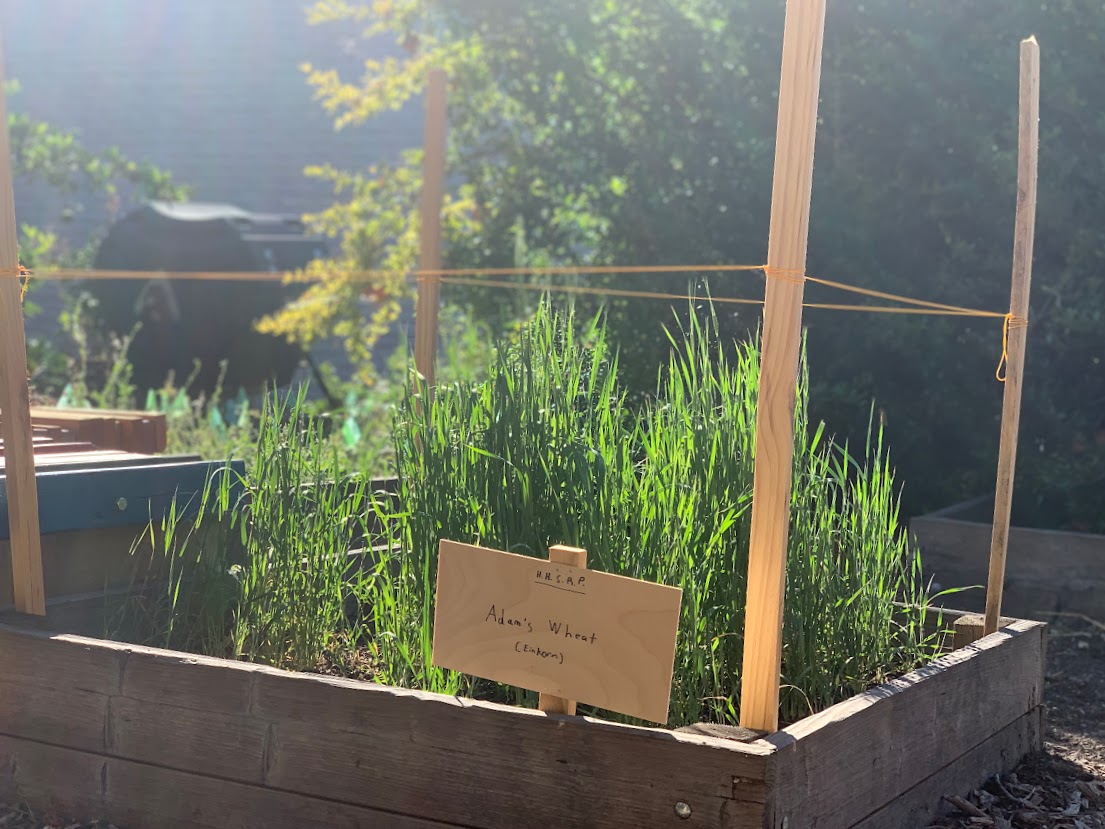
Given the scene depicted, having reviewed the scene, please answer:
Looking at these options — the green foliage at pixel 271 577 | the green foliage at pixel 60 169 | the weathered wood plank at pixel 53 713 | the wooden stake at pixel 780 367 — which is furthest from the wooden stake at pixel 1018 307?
the green foliage at pixel 60 169

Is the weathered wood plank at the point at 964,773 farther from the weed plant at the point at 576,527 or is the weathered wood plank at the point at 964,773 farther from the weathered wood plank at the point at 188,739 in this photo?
the weathered wood plank at the point at 188,739

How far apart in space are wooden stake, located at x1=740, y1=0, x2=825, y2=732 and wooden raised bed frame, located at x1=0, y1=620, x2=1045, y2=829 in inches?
4.6

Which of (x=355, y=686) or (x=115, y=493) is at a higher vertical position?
(x=115, y=493)

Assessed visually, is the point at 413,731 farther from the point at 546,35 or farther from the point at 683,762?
the point at 546,35

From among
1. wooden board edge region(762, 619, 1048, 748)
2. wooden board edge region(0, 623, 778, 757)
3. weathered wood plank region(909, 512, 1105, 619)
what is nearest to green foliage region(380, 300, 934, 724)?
wooden board edge region(762, 619, 1048, 748)

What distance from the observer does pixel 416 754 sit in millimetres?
2199

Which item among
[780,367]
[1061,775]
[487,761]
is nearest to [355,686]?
[487,761]

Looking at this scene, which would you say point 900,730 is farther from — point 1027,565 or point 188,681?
point 1027,565

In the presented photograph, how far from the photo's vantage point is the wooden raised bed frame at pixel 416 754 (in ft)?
6.63

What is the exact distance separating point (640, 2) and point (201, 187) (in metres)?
9.51

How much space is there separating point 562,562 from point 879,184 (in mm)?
3953

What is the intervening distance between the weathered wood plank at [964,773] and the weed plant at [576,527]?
23 centimetres

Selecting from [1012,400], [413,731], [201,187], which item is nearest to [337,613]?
[413,731]

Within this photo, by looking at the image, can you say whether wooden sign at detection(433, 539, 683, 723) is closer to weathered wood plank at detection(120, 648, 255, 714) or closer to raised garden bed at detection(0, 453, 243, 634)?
weathered wood plank at detection(120, 648, 255, 714)
